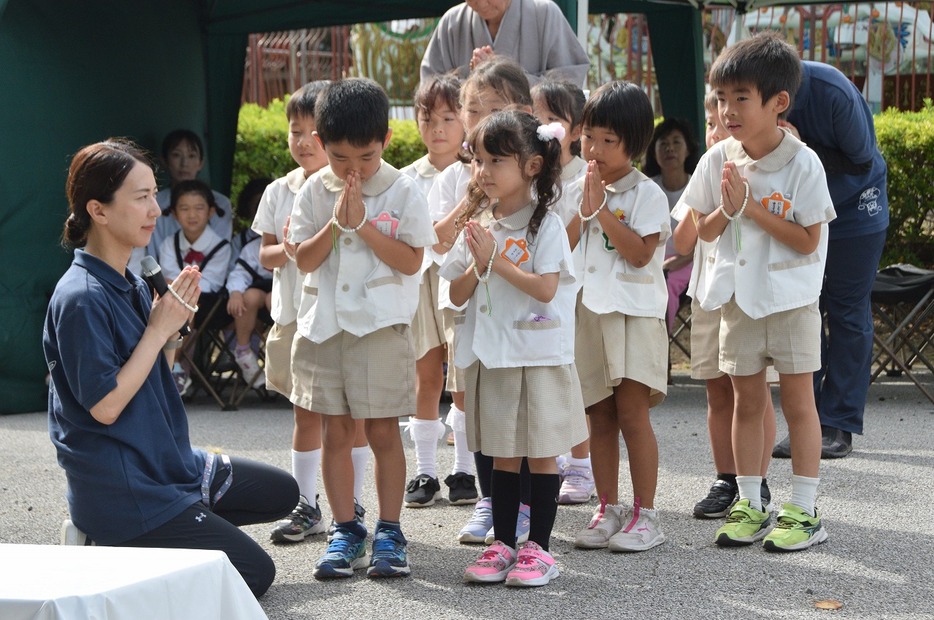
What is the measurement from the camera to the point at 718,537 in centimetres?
368

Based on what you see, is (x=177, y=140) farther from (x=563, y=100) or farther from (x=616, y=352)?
(x=616, y=352)

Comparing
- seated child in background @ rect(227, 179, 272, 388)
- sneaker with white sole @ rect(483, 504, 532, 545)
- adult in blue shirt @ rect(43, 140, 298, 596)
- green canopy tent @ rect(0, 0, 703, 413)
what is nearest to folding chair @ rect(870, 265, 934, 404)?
green canopy tent @ rect(0, 0, 703, 413)

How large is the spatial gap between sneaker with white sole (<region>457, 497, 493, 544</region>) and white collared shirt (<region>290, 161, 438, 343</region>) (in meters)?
0.73

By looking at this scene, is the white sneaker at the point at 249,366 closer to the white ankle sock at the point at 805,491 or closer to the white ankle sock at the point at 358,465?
the white ankle sock at the point at 358,465

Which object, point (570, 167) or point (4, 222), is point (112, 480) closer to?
point (570, 167)

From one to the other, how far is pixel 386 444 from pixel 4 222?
3541 millimetres

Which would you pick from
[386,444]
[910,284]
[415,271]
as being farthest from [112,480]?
[910,284]

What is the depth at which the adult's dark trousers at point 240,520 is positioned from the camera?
307 centimetres

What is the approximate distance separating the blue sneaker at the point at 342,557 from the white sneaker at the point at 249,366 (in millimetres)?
3187

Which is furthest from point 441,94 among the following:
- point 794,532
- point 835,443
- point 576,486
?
point 835,443

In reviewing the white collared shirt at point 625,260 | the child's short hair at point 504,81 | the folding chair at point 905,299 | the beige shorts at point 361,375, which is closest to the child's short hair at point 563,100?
the child's short hair at point 504,81

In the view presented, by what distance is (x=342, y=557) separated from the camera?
3.46 metres

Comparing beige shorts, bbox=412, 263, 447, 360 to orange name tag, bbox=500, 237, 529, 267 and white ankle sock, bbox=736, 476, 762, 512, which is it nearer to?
orange name tag, bbox=500, 237, 529, 267

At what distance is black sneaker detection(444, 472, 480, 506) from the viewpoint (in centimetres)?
436
